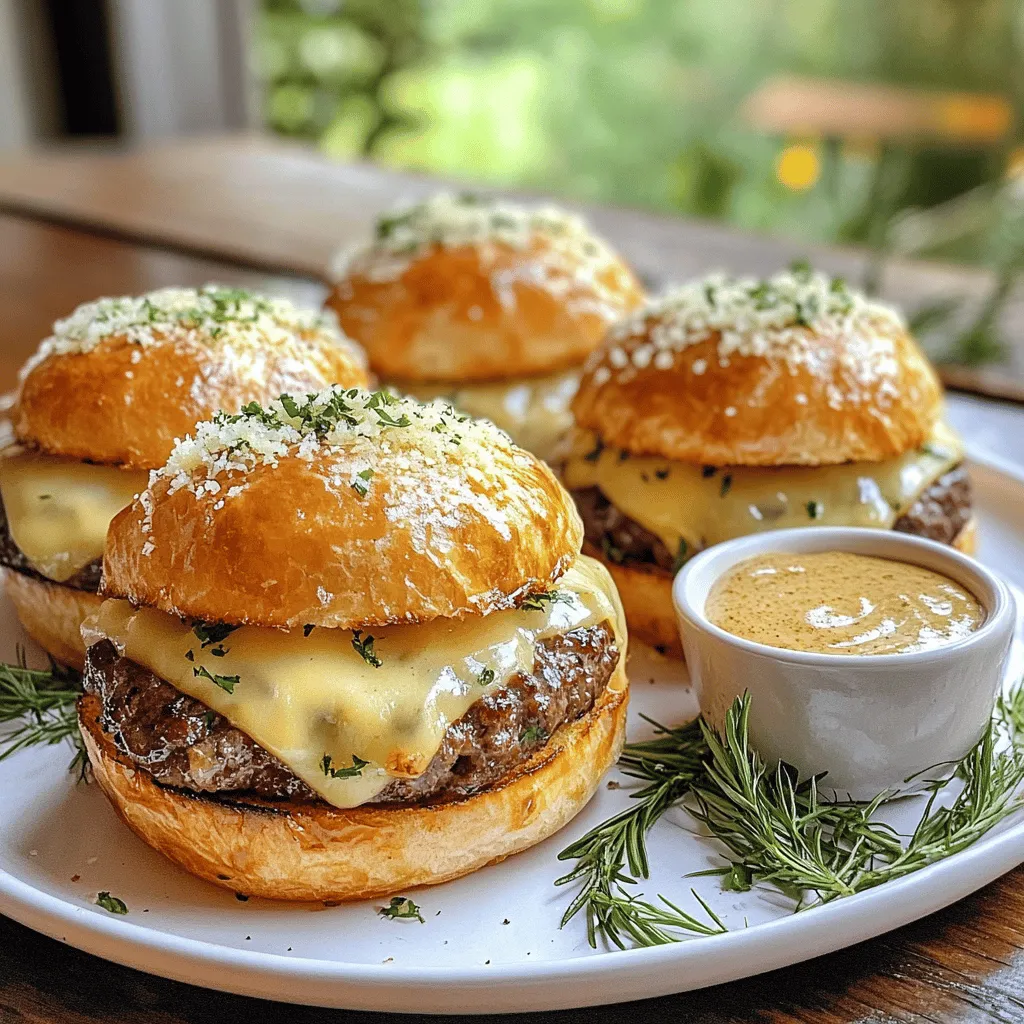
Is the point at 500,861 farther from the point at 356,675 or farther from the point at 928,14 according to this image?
the point at 928,14

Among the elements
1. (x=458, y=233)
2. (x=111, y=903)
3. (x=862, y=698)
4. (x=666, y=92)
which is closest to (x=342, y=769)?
(x=111, y=903)

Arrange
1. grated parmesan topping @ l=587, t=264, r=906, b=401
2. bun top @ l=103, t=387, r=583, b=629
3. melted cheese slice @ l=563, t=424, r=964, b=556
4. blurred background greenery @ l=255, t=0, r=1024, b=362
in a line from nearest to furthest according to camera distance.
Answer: bun top @ l=103, t=387, r=583, b=629 < melted cheese slice @ l=563, t=424, r=964, b=556 < grated parmesan topping @ l=587, t=264, r=906, b=401 < blurred background greenery @ l=255, t=0, r=1024, b=362

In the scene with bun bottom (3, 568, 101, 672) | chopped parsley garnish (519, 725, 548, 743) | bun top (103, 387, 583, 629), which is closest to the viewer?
bun top (103, 387, 583, 629)

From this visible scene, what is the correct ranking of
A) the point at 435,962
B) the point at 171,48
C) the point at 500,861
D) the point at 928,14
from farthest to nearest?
the point at 928,14
the point at 171,48
the point at 500,861
the point at 435,962

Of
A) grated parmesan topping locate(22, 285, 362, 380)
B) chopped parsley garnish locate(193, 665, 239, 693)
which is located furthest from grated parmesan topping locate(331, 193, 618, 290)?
chopped parsley garnish locate(193, 665, 239, 693)

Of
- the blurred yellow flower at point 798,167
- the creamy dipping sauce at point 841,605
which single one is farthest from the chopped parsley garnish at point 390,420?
the blurred yellow flower at point 798,167

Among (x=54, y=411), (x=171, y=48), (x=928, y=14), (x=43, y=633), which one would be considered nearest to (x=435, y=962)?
(x=43, y=633)

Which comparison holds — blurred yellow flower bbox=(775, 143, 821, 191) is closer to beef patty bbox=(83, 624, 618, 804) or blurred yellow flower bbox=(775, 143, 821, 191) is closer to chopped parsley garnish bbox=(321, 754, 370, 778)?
beef patty bbox=(83, 624, 618, 804)
